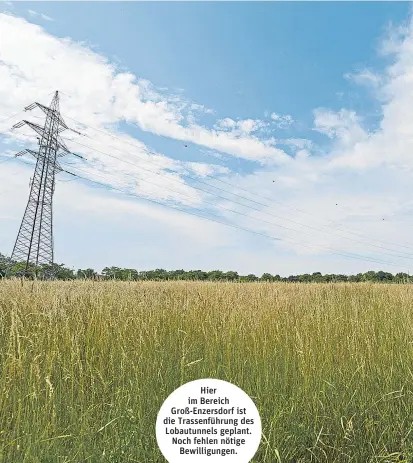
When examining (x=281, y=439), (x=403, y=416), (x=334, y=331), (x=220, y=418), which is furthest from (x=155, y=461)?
(x=334, y=331)

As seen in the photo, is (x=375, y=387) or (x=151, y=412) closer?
(x=151, y=412)

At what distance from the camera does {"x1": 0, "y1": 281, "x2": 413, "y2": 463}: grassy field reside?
2076mm

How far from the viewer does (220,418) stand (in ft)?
5.92

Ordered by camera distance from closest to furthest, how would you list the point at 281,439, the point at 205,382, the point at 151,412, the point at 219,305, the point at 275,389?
the point at 205,382 < the point at 281,439 < the point at 151,412 < the point at 275,389 < the point at 219,305

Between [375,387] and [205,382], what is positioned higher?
[205,382]

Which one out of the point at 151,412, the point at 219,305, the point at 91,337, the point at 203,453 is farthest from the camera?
the point at 219,305

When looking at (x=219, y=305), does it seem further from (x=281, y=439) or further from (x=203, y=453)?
(x=203, y=453)

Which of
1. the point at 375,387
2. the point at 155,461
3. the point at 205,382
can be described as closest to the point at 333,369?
the point at 375,387

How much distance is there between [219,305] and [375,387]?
2027 mm

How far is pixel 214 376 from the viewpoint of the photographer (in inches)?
105

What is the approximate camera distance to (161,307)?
4.58m

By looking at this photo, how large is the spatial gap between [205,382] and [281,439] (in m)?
0.65

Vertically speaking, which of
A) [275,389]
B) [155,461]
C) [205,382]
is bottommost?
[155,461]

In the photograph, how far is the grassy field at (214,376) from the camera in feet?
6.81
